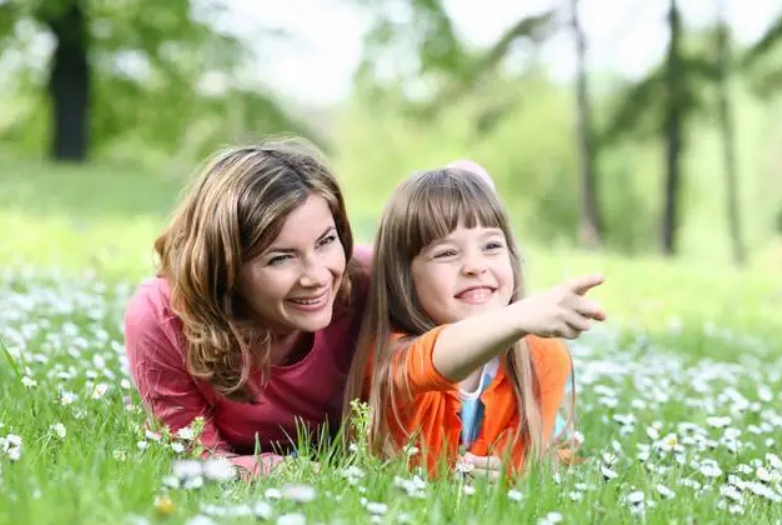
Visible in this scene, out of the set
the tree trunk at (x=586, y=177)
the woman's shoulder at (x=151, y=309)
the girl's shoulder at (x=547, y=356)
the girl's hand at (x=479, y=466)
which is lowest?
the tree trunk at (x=586, y=177)

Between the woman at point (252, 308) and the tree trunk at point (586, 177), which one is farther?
the tree trunk at point (586, 177)

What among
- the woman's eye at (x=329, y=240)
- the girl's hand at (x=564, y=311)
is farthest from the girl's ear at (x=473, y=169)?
the girl's hand at (x=564, y=311)

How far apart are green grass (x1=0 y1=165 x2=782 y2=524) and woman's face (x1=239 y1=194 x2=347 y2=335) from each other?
0.51 metres

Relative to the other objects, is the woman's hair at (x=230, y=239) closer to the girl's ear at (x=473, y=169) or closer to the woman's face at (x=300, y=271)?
the woman's face at (x=300, y=271)

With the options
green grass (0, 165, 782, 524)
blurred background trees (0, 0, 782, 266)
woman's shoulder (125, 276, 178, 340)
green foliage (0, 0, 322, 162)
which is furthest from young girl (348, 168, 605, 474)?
green foliage (0, 0, 322, 162)

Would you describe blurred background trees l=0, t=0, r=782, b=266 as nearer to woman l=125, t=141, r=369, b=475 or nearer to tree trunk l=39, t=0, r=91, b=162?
tree trunk l=39, t=0, r=91, b=162

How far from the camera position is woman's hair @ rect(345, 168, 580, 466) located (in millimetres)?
3629

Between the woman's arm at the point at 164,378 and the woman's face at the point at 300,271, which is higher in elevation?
the woman's face at the point at 300,271

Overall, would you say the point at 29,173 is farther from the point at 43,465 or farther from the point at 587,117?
the point at 43,465

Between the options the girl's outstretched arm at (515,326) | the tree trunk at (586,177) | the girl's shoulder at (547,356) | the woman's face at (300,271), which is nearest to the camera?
the girl's outstretched arm at (515,326)

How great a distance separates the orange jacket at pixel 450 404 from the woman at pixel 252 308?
0.61 feet

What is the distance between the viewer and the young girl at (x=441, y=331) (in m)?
3.44

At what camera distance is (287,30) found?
2555 centimetres

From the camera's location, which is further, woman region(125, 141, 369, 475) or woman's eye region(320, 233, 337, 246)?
woman's eye region(320, 233, 337, 246)
